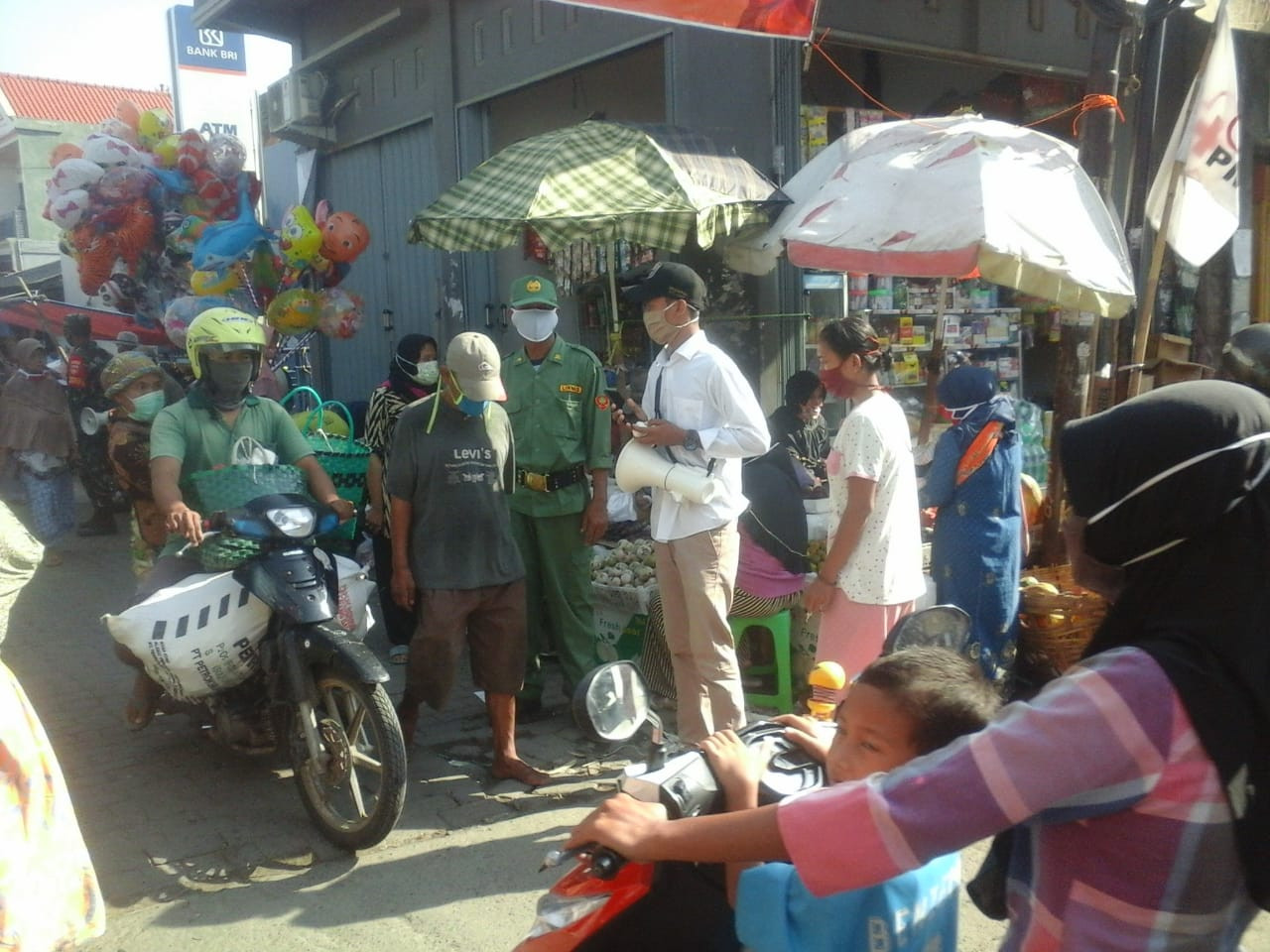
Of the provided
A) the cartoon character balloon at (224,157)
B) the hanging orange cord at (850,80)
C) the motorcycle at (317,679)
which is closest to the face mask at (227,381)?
the motorcycle at (317,679)

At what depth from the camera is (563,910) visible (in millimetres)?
1531

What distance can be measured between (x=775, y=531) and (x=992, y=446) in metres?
1.10

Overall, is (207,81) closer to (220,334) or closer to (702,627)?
(220,334)

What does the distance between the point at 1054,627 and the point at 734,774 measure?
12.7 ft

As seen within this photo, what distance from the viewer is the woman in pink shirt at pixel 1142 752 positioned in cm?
122

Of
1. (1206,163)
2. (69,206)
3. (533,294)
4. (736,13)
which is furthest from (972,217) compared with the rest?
(69,206)

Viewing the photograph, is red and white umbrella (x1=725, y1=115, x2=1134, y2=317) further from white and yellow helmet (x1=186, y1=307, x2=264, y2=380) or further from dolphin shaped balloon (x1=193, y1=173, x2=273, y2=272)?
dolphin shaped balloon (x1=193, y1=173, x2=273, y2=272)

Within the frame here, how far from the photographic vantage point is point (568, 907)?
1.53 meters

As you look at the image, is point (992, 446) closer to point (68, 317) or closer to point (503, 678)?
point (503, 678)

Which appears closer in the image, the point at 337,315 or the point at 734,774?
the point at 734,774

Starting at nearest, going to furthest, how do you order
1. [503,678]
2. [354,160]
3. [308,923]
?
[308,923] → [503,678] → [354,160]

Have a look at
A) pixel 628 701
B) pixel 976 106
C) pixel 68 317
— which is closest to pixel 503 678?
pixel 628 701

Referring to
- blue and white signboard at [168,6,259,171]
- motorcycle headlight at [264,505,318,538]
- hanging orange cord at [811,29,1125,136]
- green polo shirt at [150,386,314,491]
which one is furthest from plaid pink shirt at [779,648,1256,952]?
blue and white signboard at [168,6,259,171]

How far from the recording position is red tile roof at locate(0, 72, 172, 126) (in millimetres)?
34250
